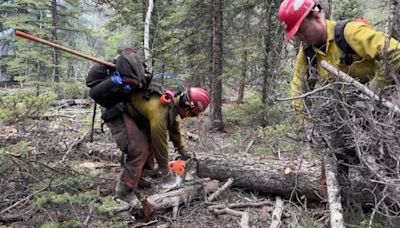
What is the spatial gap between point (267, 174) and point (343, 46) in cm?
240

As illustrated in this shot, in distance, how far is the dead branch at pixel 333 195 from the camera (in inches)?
131

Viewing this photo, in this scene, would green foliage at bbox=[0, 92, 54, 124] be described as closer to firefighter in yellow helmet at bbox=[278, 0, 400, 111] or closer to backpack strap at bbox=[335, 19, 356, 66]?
firefighter in yellow helmet at bbox=[278, 0, 400, 111]

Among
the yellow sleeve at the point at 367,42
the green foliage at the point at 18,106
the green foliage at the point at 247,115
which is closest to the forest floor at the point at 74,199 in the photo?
the green foliage at the point at 18,106

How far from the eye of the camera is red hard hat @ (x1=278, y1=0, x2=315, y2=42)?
357 centimetres

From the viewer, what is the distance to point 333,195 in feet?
11.9

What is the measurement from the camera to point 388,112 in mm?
2783

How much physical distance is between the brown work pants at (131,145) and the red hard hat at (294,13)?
2.60 m

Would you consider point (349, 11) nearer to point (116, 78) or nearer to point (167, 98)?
point (167, 98)

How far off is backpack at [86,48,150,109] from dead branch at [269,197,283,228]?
235 centimetres

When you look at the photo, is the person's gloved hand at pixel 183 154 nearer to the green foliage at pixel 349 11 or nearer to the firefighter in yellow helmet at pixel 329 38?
the firefighter in yellow helmet at pixel 329 38

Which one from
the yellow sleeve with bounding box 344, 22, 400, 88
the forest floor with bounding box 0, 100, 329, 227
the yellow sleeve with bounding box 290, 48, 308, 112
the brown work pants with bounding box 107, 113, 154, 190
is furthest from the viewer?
the brown work pants with bounding box 107, 113, 154, 190

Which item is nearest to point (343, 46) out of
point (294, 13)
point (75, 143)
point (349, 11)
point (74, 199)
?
point (294, 13)

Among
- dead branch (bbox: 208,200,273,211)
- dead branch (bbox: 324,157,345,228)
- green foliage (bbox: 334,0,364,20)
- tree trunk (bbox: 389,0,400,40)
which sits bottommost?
dead branch (bbox: 208,200,273,211)

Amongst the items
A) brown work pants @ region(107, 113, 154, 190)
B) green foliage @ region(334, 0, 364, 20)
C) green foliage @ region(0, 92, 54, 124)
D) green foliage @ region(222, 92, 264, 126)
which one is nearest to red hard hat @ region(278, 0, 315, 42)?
brown work pants @ region(107, 113, 154, 190)
